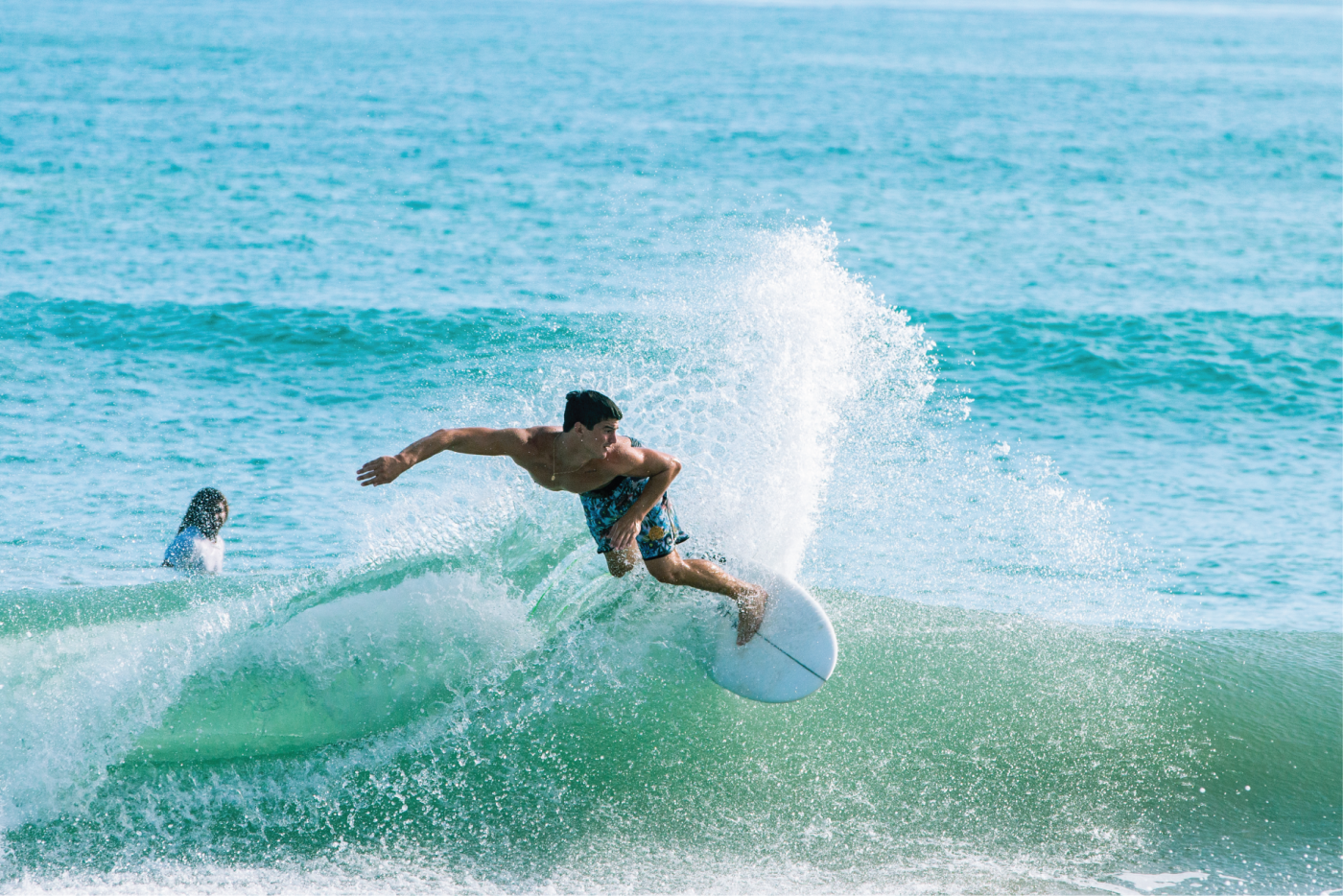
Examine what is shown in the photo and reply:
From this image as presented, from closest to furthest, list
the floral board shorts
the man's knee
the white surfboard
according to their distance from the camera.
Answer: the floral board shorts, the man's knee, the white surfboard

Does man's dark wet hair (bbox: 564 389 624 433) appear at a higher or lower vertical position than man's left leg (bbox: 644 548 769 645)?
higher

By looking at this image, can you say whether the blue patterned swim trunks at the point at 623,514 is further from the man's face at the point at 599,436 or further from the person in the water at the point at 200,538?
the person in the water at the point at 200,538

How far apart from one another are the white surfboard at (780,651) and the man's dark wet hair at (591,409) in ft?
4.84

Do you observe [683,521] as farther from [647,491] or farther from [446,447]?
[446,447]

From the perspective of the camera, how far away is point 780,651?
648 centimetres

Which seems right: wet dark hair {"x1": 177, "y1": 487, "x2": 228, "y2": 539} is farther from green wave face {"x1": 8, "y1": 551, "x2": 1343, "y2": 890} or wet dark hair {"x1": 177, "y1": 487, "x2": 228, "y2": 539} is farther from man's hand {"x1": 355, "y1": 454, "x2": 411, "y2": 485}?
man's hand {"x1": 355, "y1": 454, "x2": 411, "y2": 485}

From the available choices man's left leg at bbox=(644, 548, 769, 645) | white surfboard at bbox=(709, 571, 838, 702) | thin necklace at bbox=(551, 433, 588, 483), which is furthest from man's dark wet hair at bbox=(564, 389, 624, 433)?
white surfboard at bbox=(709, 571, 838, 702)

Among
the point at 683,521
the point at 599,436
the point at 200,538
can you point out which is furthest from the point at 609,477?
the point at 200,538

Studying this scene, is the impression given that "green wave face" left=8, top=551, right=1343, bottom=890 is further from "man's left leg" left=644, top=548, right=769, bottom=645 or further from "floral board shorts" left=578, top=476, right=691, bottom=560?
"floral board shorts" left=578, top=476, right=691, bottom=560

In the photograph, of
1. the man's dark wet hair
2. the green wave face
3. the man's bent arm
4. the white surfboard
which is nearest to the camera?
the man's dark wet hair

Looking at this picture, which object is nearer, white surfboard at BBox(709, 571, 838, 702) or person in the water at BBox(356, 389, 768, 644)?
person in the water at BBox(356, 389, 768, 644)

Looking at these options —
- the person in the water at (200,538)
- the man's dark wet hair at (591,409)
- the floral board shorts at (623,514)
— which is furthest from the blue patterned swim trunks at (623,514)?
the person in the water at (200,538)

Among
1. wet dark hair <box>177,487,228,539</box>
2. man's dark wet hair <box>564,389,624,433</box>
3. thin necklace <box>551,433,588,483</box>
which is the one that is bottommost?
wet dark hair <box>177,487,228,539</box>

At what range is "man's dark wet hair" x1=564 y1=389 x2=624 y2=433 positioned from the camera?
18.6 ft
